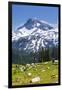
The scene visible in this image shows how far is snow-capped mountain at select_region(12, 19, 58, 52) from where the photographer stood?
7.71ft

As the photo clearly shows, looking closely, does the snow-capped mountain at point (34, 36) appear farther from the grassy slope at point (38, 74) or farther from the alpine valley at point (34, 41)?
the grassy slope at point (38, 74)

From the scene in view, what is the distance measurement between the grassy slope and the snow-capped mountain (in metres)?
0.20

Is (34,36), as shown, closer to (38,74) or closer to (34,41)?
(34,41)

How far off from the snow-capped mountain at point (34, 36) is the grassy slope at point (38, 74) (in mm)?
202

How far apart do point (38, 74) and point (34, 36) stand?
422mm

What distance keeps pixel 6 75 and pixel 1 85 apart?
117 millimetres

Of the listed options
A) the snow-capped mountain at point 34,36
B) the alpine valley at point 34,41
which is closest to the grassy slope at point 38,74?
the alpine valley at point 34,41

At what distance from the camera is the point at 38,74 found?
7.77 ft

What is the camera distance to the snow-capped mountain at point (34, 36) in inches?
92.5

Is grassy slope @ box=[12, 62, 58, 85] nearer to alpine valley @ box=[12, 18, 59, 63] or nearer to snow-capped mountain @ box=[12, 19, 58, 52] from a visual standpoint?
alpine valley @ box=[12, 18, 59, 63]

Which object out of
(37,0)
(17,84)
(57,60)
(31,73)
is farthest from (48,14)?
(17,84)

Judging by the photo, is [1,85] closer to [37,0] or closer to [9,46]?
[9,46]

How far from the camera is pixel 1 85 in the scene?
227 centimetres

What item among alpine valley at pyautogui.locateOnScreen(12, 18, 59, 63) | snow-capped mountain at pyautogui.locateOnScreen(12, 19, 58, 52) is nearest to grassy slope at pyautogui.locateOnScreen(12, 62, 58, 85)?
alpine valley at pyautogui.locateOnScreen(12, 18, 59, 63)
